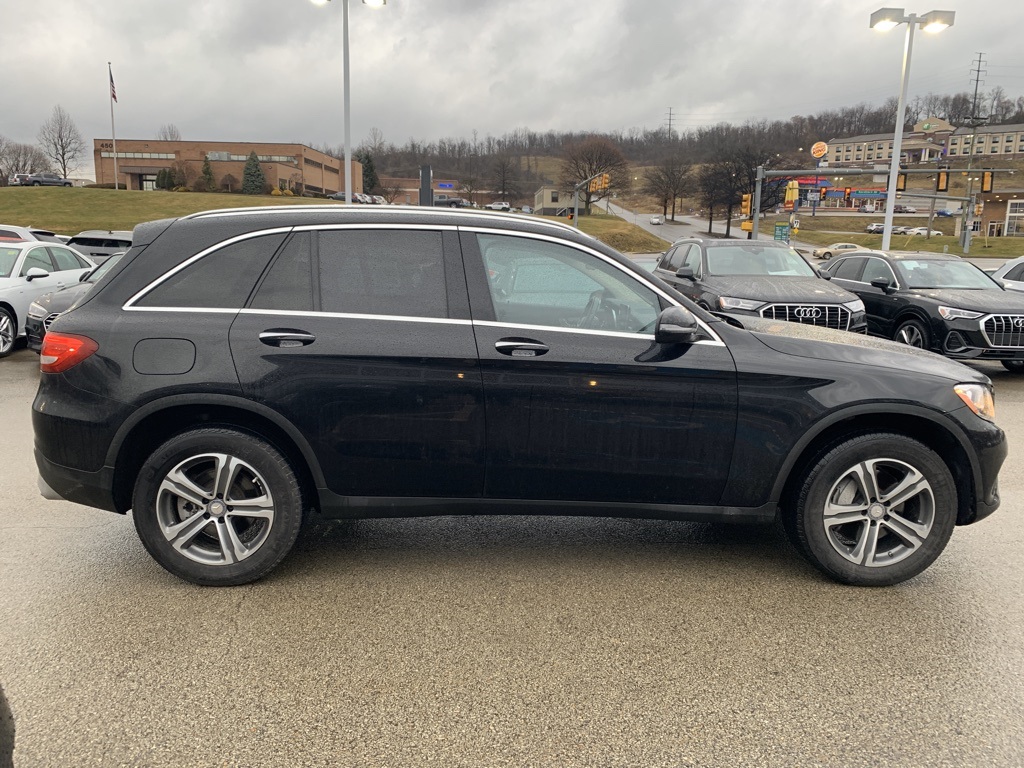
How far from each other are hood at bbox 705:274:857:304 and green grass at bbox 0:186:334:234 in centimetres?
5485

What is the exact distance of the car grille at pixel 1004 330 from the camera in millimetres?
9836

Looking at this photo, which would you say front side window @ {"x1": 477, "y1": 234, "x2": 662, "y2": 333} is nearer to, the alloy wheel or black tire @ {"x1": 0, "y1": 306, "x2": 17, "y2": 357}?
the alloy wheel

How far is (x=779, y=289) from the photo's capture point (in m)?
10.5

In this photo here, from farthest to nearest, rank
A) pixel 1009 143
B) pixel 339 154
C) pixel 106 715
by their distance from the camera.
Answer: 1. pixel 1009 143
2. pixel 339 154
3. pixel 106 715

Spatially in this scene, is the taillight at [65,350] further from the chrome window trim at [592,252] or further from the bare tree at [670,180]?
the bare tree at [670,180]

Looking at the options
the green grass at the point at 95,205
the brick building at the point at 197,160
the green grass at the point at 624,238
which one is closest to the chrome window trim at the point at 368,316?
the green grass at the point at 95,205

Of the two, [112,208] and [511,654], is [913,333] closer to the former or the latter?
[511,654]

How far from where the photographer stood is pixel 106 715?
2795 millimetres

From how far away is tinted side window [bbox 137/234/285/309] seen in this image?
3.81 meters

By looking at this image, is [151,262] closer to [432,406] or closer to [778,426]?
[432,406]

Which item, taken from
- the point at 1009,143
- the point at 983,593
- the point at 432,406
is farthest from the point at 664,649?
the point at 1009,143

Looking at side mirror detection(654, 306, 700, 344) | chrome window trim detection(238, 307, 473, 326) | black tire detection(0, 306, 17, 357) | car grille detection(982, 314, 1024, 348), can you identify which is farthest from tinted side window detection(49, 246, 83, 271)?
car grille detection(982, 314, 1024, 348)

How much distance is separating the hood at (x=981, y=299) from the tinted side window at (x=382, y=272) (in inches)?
348

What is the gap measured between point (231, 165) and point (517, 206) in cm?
4415
